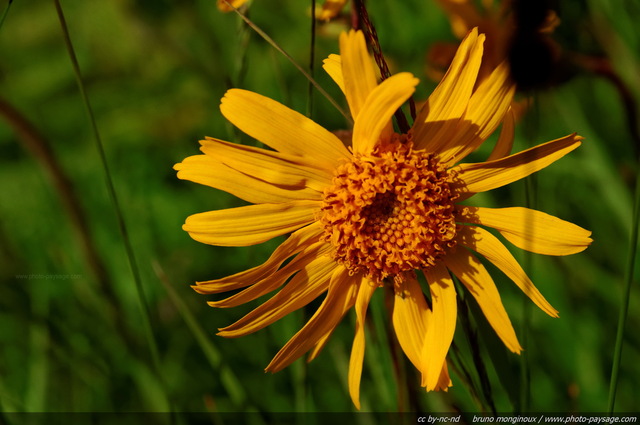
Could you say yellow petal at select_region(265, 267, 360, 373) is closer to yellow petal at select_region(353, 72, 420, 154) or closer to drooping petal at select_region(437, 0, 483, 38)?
yellow petal at select_region(353, 72, 420, 154)

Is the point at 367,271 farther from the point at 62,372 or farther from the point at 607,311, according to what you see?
the point at 62,372

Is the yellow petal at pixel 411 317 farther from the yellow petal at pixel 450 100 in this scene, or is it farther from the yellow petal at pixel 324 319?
the yellow petal at pixel 450 100

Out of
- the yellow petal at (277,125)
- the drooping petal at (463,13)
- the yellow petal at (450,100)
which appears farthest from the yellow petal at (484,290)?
the drooping petal at (463,13)

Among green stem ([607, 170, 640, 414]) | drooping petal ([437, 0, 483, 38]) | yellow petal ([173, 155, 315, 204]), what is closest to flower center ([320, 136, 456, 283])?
yellow petal ([173, 155, 315, 204])

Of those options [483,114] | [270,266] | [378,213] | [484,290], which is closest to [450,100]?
[483,114]

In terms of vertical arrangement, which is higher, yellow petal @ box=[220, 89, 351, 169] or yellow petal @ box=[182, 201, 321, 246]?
yellow petal @ box=[220, 89, 351, 169]

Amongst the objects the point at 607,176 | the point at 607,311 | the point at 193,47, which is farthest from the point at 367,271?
the point at 193,47
